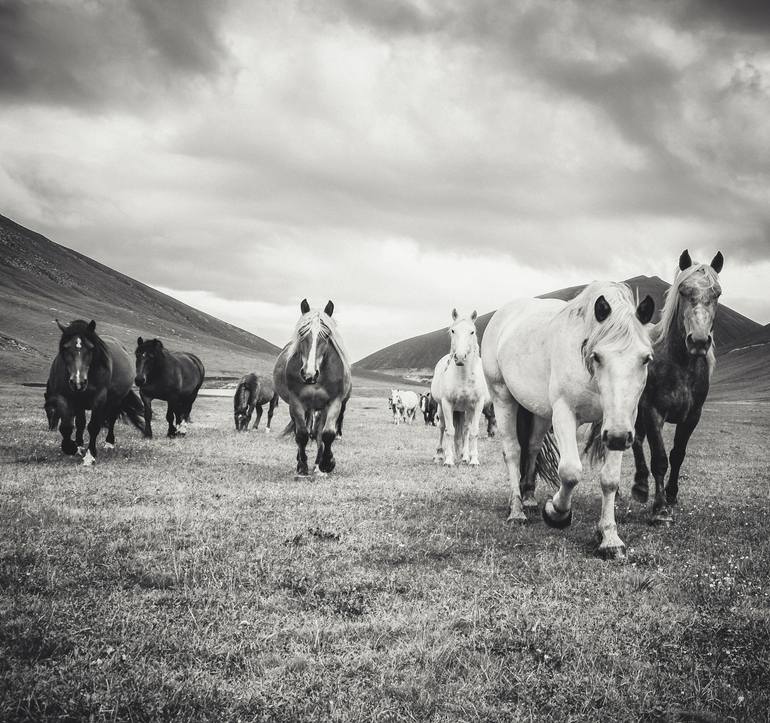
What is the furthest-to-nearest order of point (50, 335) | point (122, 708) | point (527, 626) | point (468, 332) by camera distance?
point (50, 335) < point (468, 332) < point (527, 626) < point (122, 708)

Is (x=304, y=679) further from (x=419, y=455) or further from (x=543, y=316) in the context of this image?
(x=419, y=455)

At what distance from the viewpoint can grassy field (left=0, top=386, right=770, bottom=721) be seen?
3238mm

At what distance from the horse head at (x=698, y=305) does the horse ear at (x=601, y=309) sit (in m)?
2.19

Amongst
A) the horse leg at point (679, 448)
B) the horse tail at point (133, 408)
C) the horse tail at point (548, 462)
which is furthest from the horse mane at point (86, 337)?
the horse leg at point (679, 448)

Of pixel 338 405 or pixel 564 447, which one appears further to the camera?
pixel 338 405

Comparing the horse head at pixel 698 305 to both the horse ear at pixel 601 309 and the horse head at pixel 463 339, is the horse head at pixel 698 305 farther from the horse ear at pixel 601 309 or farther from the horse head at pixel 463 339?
the horse head at pixel 463 339

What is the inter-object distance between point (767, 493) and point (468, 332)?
22.2ft

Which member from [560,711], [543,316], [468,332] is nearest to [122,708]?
[560,711]

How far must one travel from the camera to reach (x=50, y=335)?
277ft

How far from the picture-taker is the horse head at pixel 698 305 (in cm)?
752

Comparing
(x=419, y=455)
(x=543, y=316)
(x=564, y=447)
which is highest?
(x=543, y=316)

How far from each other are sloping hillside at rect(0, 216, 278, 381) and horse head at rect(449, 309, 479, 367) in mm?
53474

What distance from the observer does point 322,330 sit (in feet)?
35.6

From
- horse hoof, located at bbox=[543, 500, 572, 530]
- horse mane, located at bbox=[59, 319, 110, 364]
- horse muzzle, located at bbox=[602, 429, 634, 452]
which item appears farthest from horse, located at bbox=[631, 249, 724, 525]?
horse mane, located at bbox=[59, 319, 110, 364]
